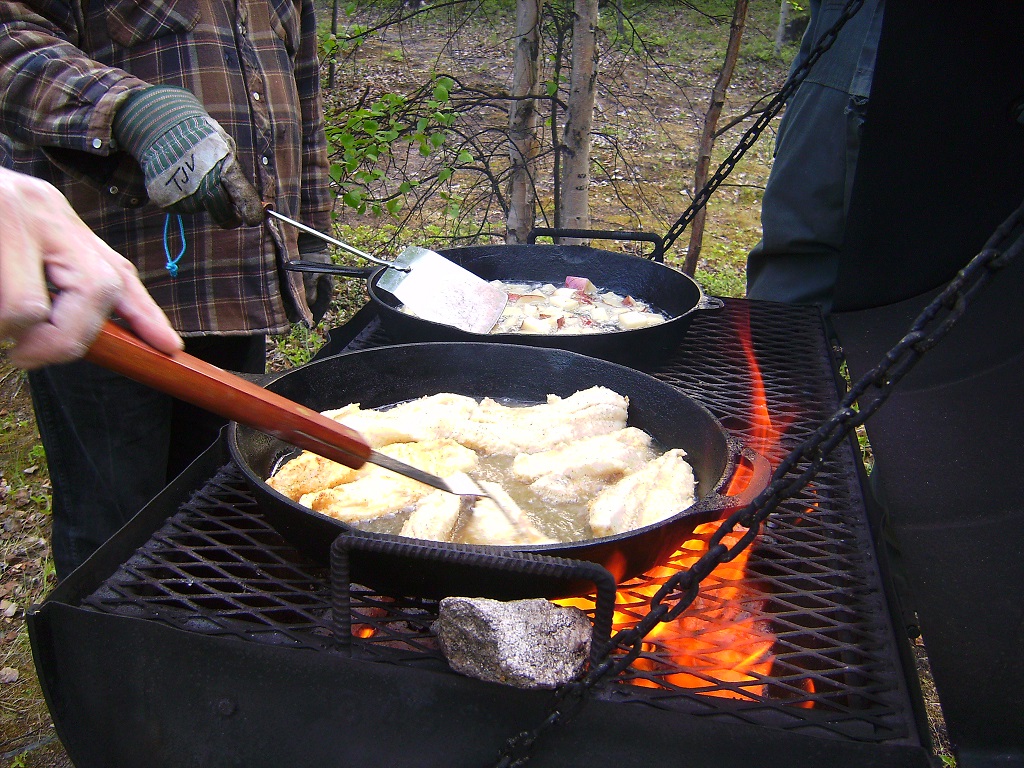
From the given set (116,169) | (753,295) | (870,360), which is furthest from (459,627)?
(753,295)

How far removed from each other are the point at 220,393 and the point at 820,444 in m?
1.12

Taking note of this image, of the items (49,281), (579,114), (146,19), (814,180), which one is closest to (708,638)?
(49,281)

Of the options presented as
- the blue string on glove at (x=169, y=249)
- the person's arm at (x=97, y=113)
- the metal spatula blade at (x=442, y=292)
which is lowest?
the metal spatula blade at (x=442, y=292)

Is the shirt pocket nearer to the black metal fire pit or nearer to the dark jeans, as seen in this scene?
the dark jeans

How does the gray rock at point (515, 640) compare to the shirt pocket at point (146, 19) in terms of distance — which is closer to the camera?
the gray rock at point (515, 640)

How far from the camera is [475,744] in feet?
4.80

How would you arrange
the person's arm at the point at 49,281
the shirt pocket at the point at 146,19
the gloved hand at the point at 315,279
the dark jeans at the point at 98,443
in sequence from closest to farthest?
the person's arm at the point at 49,281 < the shirt pocket at the point at 146,19 < the dark jeans at the point at 98,443 < the gloved hand at the point at 315,279

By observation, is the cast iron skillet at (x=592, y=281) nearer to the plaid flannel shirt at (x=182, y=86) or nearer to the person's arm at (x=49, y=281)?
→ the plaid flannel shirt at (x=182, y=86)

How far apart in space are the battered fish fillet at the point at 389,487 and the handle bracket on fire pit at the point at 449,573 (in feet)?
1.19

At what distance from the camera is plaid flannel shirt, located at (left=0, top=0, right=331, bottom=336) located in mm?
2250

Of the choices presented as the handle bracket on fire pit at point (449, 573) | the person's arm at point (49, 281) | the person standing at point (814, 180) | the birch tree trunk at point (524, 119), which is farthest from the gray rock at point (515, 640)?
the birch tree trunk at point (524, 119)

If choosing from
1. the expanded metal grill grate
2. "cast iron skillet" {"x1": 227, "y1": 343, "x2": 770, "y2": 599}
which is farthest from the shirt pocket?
the expanded metal grill grate

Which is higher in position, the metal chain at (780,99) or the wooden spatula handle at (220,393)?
the metal chain at (780,99)

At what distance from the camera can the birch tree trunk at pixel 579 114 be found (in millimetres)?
5000
